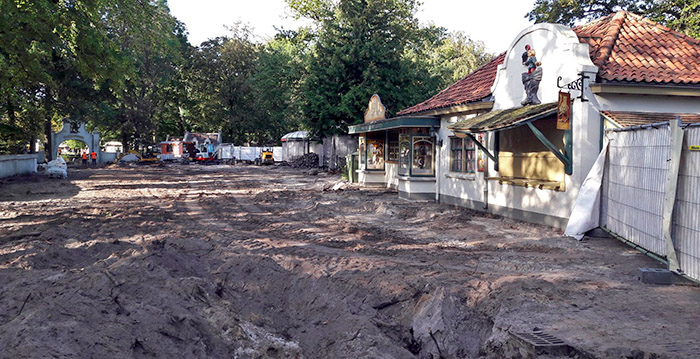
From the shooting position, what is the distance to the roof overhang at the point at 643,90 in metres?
11.2

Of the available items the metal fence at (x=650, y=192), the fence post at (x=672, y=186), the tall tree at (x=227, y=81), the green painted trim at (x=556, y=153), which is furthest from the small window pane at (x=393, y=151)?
the tall tree at (x=227, y=81)

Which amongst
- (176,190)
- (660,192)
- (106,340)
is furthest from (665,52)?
(176,190)

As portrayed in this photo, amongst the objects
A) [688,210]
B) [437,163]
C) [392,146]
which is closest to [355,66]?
[392,146]

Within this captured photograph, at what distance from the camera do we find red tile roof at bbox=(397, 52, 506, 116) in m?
16.0

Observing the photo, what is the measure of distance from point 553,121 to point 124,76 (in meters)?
12.6

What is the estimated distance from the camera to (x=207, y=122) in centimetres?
6228

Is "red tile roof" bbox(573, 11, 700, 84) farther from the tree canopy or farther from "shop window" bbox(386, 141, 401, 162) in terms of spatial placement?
the tree canopy

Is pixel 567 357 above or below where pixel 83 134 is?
below

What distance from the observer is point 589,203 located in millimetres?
10961

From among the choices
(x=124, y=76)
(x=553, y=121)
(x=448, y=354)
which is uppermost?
(x=124, y=76)

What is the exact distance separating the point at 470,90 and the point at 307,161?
1121 inches

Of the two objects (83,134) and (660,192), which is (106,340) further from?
(83,134)

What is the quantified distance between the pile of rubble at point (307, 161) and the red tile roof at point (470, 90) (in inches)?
976

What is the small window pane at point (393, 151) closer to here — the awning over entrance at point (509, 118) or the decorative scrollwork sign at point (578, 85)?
the awning over entrance at point (509, 118)
